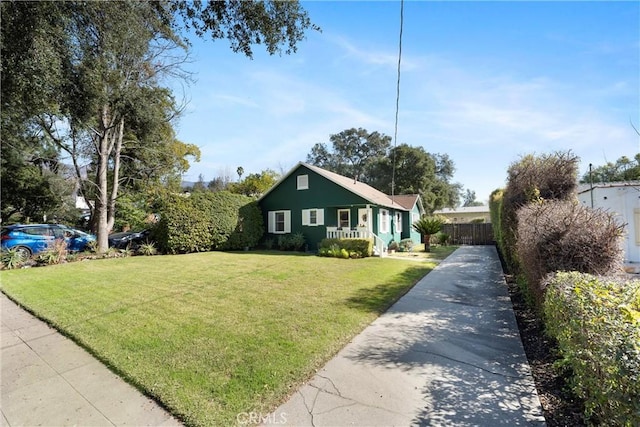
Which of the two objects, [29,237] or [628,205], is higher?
[628,205]

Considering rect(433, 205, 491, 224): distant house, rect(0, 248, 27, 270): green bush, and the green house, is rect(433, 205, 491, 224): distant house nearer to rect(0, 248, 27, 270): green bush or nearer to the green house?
the green house

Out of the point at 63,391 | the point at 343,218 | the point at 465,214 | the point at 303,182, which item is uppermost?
the point at 303,182

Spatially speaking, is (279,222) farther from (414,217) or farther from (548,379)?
(548,379)

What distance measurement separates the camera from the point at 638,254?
1043cm

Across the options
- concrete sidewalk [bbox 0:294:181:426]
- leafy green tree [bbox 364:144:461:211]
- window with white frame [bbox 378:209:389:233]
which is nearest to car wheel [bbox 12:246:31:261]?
concrete sidewalk [bbox 0:294:181:426]

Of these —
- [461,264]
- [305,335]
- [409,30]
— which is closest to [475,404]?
[305,335]

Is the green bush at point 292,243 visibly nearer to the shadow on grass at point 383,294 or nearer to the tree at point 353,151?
the shadow on grass at point 383,294

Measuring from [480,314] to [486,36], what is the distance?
6490 mm

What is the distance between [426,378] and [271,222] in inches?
642

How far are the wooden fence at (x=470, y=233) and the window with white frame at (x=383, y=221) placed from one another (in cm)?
716

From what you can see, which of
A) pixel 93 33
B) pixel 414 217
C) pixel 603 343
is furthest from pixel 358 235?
pixel 603 343

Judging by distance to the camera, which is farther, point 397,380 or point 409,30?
point 409,30

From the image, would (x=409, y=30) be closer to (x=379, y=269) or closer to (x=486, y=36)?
(x=486, y=36)

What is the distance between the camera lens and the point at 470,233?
22734 mm
